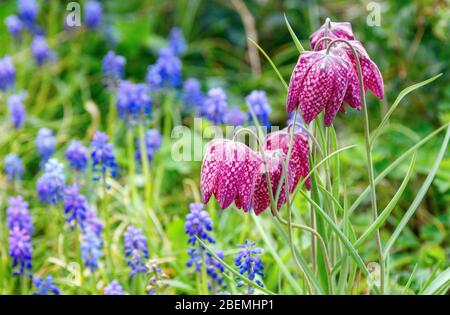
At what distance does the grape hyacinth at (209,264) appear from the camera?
6.00ft

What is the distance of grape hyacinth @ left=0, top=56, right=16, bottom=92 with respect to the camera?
8.95ft

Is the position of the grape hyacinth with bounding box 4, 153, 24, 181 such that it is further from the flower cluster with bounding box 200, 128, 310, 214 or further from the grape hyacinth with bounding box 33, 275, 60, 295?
the flower cluster with bounding box 200, 128, 310, 214

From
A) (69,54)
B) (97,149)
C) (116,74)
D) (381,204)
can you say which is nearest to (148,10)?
(69,54)

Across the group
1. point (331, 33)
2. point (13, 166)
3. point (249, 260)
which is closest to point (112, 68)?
point (13, 166)

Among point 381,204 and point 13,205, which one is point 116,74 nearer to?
point 13,205

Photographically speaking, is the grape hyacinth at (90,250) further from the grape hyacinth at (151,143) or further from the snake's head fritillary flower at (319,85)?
the snake's head fritillary flower at (319,85)

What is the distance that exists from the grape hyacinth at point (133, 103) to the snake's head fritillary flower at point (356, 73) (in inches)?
38.6

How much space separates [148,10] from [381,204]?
1.74 m

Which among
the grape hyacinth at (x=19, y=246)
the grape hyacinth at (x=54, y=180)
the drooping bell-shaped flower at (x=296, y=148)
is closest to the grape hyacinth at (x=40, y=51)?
the grape hyacinth at (x=54, y=180)

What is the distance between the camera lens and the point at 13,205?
201 centimetres

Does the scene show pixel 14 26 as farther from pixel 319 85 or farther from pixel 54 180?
pixel 319 85

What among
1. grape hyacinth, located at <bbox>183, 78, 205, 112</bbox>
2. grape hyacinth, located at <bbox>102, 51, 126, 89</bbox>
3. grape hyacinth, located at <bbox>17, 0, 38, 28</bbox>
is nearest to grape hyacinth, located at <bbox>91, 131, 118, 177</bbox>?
grape hyacinth, located at <bbox>102, 51, 126, 89</bbox>
